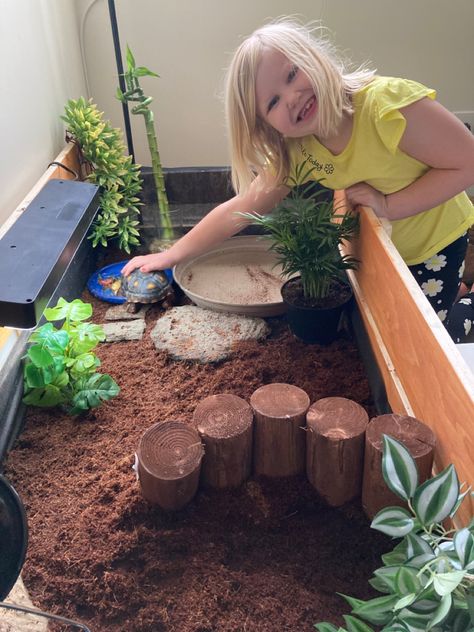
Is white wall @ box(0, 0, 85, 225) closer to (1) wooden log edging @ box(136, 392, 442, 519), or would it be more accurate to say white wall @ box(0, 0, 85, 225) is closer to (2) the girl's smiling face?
(2) the girl's smiling face

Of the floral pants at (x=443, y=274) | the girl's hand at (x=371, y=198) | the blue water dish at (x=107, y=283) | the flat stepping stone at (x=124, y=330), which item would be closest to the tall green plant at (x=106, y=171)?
the blue water dish at (x=107, y=283)

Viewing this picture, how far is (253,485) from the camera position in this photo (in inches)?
43.6

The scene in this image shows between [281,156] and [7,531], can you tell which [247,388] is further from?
[7,531]

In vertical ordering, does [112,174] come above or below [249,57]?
below

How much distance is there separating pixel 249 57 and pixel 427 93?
40 cm

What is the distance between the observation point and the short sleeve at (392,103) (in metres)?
1.24

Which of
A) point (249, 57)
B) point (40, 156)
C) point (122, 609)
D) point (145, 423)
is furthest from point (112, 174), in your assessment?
point (122, 609)

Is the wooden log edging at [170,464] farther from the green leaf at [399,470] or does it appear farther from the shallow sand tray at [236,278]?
the shallow sand tray at [236,278]

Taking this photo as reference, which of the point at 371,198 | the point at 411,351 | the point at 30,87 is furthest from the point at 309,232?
the point at 30,87

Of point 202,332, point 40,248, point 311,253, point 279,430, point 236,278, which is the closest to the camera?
point 40,248

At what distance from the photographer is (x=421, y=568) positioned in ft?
2.09

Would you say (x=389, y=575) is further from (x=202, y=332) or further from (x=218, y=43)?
(x=218, y=43)

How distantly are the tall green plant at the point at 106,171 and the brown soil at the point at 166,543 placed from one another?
2.59 ft

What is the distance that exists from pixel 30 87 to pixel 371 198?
110cm
